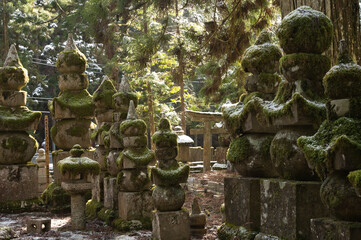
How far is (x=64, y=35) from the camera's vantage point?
26656 mm

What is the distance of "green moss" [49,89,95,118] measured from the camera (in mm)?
10445

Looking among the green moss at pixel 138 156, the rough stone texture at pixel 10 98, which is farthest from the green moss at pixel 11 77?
the green moss at pixel 138 156

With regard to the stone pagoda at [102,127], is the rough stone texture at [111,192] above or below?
below

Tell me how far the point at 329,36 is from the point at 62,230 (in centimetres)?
575

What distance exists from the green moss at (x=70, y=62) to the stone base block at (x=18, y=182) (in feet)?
8.04

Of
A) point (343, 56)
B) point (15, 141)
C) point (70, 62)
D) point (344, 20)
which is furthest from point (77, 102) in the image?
point (343, 56)

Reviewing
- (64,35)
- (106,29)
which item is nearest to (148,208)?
(106,29)

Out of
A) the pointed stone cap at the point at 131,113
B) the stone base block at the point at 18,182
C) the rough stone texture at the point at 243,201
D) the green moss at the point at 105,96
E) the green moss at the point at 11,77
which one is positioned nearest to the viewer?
the rough stone texture at the point at 243,201

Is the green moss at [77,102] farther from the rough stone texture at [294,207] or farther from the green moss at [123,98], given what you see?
the rough stone texture at [294,207]

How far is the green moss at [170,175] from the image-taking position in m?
6.55

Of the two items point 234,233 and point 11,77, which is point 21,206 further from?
point 234,233

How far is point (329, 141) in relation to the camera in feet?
11.2

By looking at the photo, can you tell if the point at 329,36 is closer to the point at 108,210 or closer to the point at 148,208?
the point at 148,208

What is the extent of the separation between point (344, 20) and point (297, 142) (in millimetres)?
3474
